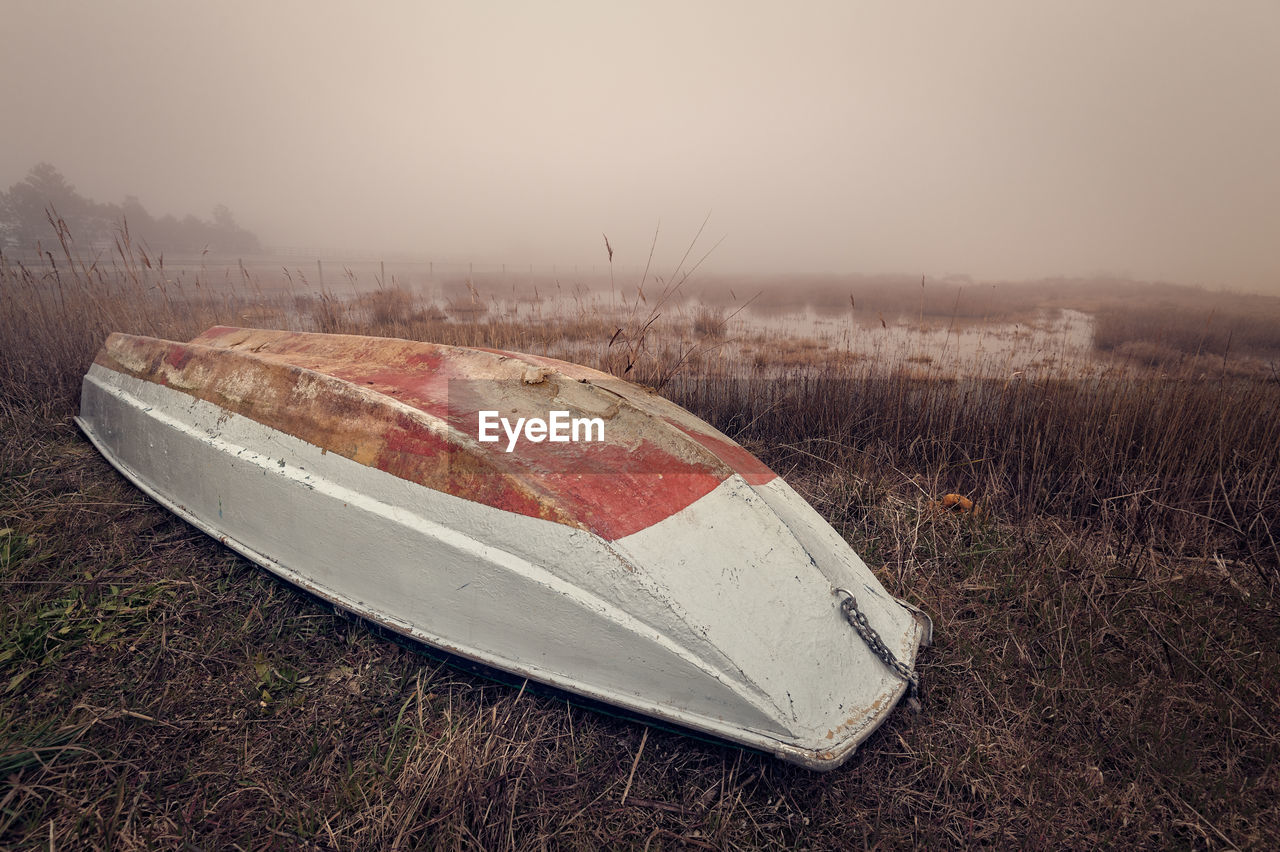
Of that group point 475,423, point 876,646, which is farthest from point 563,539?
point 876,646

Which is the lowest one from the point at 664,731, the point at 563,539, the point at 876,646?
the point at 664,731

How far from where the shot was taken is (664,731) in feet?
4.85

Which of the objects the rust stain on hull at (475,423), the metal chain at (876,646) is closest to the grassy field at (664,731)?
the metal chain at (876,646)

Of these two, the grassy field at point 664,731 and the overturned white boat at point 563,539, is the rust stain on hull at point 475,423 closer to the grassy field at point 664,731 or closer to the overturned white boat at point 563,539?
the overturned white boat at point 563,539

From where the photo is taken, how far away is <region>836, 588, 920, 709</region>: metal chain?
1.56m

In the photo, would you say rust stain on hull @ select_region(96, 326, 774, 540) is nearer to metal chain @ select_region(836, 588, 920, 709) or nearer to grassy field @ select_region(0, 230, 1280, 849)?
metal chain @ select_region(836, 588, 920, 709)

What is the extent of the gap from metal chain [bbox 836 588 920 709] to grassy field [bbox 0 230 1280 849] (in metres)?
0.17

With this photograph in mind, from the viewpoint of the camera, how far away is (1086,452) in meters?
3.19

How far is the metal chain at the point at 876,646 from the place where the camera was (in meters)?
1.56

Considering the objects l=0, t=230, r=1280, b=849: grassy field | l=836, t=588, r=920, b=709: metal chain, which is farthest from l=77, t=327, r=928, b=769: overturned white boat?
l=0, t=230, r=1280, b=849: grassy field

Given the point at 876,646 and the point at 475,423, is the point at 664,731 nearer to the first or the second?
the point at 876,646

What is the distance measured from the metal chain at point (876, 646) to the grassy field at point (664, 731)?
17 cm

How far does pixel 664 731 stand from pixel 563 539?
23.1 inches

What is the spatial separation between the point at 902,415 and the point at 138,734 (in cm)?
409
